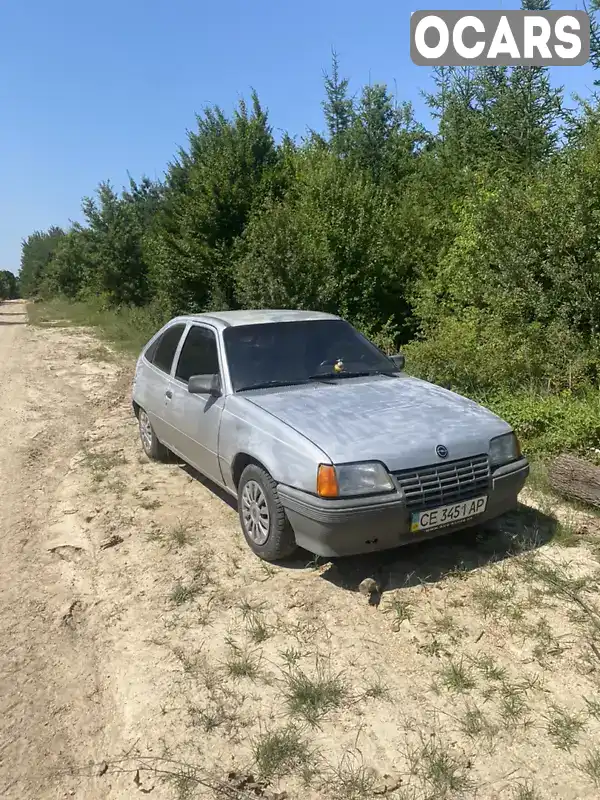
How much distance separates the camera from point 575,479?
5.42m

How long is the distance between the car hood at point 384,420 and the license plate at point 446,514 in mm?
289

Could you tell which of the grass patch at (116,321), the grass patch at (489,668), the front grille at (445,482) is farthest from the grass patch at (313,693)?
the grass patch at (116,321)

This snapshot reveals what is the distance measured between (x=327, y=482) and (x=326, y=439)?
0.31 meters

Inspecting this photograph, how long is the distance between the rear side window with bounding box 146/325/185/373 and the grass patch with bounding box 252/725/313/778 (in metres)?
3.92

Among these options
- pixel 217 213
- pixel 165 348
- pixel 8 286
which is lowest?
pixel 8 286

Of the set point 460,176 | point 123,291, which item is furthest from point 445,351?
point 123,291

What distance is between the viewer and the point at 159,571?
4.51 metres

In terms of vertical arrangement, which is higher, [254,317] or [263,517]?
[254,317]

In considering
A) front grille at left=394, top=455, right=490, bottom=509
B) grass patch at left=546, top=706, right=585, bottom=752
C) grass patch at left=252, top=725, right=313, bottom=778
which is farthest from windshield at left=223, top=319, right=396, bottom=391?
grass patch at left=546, top=706, right=585, bottom=752

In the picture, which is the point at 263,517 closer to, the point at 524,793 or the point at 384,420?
the point at 384,420

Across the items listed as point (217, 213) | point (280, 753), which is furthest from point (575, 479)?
point (217, 213)

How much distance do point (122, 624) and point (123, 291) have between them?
26.3 m

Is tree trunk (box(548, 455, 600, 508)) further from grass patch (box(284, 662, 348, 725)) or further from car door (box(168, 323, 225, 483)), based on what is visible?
grass patch (box(284, 662, 348, 725))

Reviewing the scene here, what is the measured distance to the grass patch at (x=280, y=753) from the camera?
2708mm
